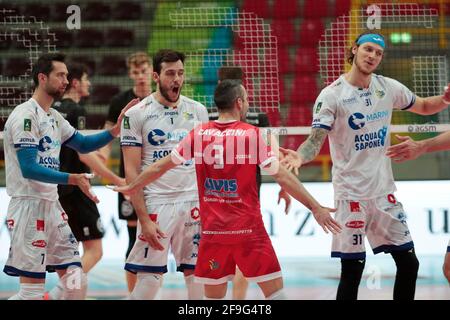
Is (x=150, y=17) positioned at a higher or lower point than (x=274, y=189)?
higher

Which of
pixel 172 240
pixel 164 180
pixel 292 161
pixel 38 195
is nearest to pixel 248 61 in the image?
pixel 164 180

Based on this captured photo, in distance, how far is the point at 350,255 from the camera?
7457mm

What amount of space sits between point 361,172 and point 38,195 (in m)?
2.48

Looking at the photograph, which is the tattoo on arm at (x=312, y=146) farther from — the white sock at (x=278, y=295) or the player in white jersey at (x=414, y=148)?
the white sock at (x=278, y=295)

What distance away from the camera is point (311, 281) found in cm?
1062

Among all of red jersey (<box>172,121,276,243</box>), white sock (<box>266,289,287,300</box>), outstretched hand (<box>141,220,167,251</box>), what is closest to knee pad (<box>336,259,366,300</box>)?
white sock (<box>266,289,287,300</box>)

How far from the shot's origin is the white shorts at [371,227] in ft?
24.4

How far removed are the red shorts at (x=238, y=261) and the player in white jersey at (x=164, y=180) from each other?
2.38 feet

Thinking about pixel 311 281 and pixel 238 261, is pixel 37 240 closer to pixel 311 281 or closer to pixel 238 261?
pixel 238 261
